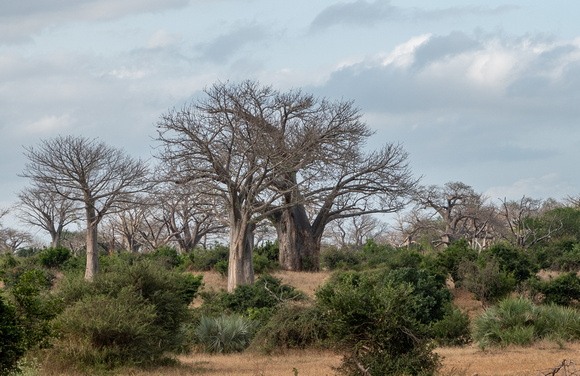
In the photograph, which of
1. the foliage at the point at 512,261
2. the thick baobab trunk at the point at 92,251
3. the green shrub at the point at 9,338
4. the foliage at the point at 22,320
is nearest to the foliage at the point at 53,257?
the thick baobab trunk at the point at 92,251

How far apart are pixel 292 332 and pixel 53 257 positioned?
22540mm

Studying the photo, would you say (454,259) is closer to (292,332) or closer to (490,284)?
(490,284)

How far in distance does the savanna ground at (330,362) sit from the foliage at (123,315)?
442mm

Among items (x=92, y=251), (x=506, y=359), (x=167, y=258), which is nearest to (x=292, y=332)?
(x=506, y=359)

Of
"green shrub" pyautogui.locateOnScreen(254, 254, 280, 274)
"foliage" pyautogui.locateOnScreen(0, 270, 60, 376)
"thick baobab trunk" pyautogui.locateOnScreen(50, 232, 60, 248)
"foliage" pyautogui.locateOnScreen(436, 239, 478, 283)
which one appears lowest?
"foliage" pyautogui.locateOnScreen(0, 270, 60, 376)

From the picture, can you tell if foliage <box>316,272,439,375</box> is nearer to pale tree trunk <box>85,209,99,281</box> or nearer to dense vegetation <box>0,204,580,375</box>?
dense vegetation <box>0,204,580,375</box>

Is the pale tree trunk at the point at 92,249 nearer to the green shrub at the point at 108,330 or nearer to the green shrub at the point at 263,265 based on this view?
the green shrub at the point at 263,265

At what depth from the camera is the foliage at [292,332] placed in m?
13.8

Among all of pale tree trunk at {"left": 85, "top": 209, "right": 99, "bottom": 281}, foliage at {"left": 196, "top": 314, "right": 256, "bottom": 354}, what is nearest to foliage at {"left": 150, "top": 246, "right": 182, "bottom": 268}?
pale tree trunk at {"left": 85, "top": 209, "right": 99, "bottom": 281}

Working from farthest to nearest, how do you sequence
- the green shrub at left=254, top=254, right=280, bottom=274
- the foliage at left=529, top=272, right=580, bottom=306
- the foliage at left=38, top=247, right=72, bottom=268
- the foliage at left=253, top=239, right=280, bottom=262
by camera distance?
1. the foliage at left=253, top=239, right=280, bottom=262
2. the foliage at left=38, top=247, right=72, bottom=268
3. the green shrub at left=254, top=254, right=280, bottom=274
4. the foliage at left=529, top=272, right=580, bottom=306

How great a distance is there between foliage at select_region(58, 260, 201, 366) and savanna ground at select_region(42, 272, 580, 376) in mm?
442

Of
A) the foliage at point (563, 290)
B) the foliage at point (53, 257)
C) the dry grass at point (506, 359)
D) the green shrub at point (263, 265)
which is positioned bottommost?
the dry grass at point (506, 359)

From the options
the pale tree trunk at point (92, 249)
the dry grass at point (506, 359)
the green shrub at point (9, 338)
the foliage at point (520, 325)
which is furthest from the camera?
the pale tree trunk at point (92, 249)

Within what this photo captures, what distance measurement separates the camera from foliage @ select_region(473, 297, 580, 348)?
44.8ft
